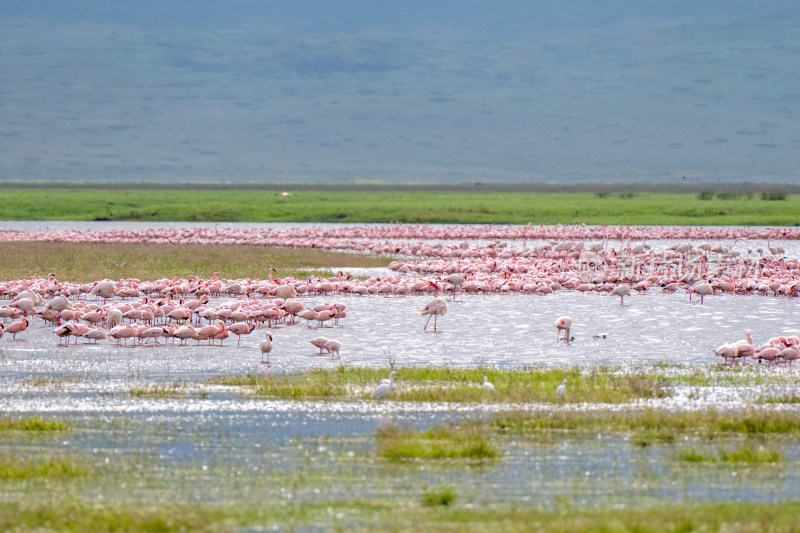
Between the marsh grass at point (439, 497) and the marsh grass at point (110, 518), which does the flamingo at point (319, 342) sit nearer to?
the marsh grass at point (439, 497)

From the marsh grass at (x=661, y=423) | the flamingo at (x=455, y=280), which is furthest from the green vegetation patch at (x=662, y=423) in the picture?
the flamingo at (x=455, y=280)

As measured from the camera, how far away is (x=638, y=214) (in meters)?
64.1

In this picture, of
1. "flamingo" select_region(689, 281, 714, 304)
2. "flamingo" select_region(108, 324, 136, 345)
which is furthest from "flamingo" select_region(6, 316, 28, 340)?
"flamingo" select_region(689, 281, 714, 304)

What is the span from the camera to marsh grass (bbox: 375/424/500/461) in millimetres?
10133

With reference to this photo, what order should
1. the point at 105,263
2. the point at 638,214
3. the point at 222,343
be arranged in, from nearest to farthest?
1. the point at 222,343
2. the point at 105,263
3. the point at 638,214

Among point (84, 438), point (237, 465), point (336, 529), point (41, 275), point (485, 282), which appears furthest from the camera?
point (41, 275)

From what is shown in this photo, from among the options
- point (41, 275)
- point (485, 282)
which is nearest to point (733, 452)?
point (485, 282)

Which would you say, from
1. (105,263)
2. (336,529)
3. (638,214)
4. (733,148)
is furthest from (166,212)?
(733,148)

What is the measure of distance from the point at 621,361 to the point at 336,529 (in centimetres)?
813

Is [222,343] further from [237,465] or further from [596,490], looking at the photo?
[596,490]

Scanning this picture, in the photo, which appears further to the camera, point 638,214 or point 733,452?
point 638,214

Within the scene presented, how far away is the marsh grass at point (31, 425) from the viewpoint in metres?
11.1

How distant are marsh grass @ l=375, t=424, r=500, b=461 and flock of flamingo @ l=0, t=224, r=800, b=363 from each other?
4851mm

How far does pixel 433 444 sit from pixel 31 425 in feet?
13.0
